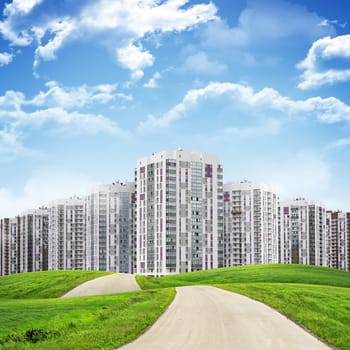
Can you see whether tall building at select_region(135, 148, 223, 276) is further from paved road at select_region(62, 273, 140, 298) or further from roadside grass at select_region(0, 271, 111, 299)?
paved road at select_region(62, 273, 140, 298)

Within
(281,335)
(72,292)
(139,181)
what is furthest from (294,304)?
(139,181)

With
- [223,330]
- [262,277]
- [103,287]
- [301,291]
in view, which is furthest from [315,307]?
[262,277]

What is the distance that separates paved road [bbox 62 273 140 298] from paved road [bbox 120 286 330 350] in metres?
21.4

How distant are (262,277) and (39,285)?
1070 inches

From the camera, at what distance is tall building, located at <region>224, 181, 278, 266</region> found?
18750 cm

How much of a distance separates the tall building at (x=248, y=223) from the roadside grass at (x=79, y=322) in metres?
142

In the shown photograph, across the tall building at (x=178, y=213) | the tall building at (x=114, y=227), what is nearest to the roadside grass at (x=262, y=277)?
the tall building at (x=178, y=213)

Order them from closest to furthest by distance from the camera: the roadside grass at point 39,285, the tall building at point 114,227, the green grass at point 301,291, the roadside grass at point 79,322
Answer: the roadside grass at point 79,322 < the green grass at point 301,291 < the roadside grass at point 39,285 < the tall building at point 114,227

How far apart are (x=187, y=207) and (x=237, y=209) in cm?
4241

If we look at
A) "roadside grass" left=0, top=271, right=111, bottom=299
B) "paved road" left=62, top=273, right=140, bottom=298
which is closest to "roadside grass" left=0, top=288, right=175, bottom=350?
"paved road" left=62, top=273, right=140, bottom=298

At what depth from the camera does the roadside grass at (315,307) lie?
101 feet

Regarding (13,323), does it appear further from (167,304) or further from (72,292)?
(72,292)

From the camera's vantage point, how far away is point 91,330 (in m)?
30.3

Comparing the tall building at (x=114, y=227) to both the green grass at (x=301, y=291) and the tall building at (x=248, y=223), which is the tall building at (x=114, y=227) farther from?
the green grass at (x=301, y=291)
